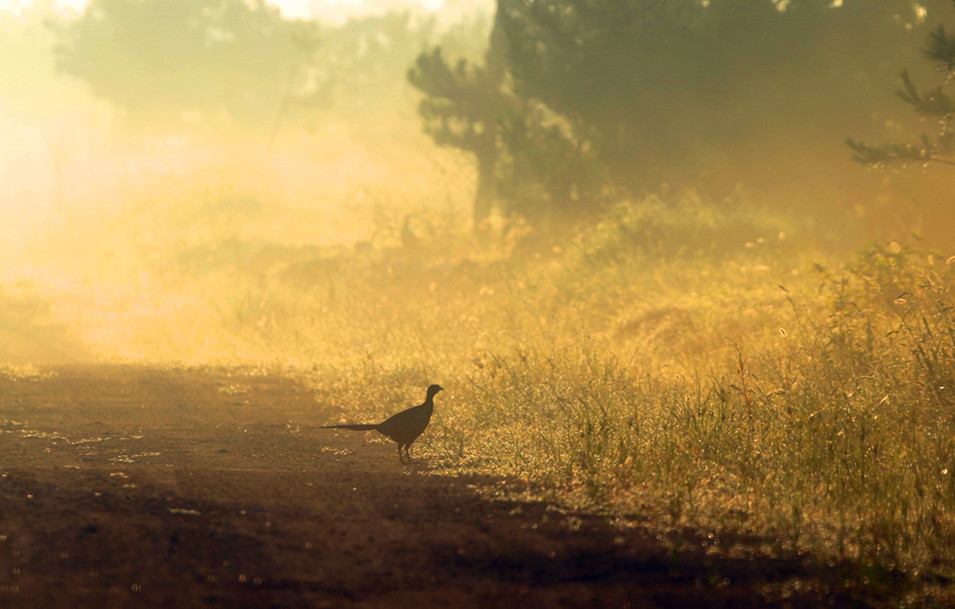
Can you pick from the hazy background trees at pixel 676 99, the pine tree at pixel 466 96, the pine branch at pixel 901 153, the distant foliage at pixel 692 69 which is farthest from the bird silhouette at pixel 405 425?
the pine tree at pixel 466 96

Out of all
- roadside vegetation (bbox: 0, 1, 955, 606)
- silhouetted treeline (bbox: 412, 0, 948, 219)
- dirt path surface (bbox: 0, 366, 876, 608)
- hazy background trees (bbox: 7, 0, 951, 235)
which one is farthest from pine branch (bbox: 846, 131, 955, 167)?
dirt path surface (bbox: 0, 366, 876, 608)

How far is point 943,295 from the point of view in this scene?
31.9 feet

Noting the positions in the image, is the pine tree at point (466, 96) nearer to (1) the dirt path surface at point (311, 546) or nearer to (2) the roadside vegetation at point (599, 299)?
(2) the roadside vegetation at point (599, 299)

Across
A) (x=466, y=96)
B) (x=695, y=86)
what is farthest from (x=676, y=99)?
(x=466, y=96)

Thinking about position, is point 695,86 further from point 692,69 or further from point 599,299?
point 599,299

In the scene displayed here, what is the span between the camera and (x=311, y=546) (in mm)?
4809

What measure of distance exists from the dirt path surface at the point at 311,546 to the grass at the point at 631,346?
1.77ft

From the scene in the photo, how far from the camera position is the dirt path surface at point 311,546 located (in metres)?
4.22

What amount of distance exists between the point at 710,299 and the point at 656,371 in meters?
4.16

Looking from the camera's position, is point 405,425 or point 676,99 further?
point 676,99

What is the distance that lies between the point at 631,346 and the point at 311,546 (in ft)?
29.7

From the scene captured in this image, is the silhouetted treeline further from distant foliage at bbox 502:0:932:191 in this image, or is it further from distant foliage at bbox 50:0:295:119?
distant foliage at bbox 50:0:295:119

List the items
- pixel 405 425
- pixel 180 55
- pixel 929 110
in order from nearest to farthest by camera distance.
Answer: pixel 405 425
pixel 929 110
pixel 180 55

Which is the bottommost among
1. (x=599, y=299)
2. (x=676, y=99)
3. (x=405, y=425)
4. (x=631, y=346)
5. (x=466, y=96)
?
(x=405, y=425)
